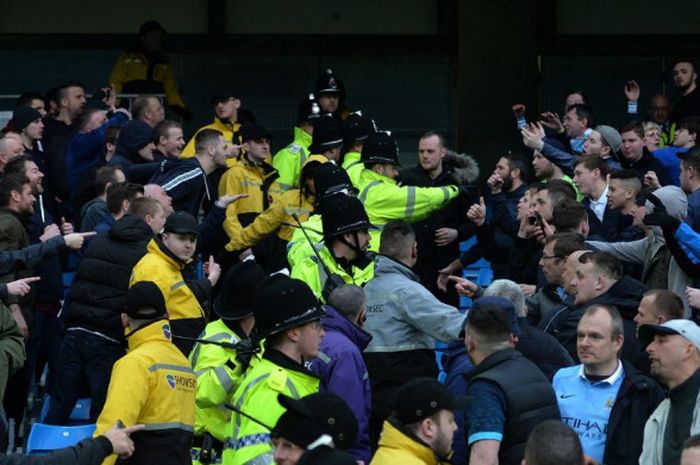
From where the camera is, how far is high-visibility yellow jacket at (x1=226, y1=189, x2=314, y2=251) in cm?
1433

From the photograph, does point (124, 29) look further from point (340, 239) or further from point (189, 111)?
point (340, 239)

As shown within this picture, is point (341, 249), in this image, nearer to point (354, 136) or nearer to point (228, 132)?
point (354, 136)

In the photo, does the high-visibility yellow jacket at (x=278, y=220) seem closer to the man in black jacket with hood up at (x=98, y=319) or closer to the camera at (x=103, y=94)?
the man in black jacket with hood up at (x=98, y=319)

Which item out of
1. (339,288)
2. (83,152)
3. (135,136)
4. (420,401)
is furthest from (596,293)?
(83,152)

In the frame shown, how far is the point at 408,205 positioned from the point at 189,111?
18.9 feet

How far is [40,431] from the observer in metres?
10.7

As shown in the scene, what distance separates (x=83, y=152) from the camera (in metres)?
15.5

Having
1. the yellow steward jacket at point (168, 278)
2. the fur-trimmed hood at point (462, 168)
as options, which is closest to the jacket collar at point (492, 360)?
the yellow steward jacket at point (168, 278)

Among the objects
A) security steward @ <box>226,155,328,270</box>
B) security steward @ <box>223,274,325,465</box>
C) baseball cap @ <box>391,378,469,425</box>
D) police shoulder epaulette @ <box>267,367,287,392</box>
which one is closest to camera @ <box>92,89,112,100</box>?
security steward @ <box>226,155,328,270</box>

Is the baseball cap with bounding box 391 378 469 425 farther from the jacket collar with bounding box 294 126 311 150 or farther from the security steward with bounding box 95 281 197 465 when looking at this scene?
the jacket collar with bounding box 294 126 311 150

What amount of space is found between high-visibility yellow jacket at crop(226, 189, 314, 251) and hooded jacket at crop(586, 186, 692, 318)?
301 centimetres

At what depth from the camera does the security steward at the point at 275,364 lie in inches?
328

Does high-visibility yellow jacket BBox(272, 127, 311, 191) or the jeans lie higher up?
high-visibility yellow jacket BBox(272, 127, 311, 191)

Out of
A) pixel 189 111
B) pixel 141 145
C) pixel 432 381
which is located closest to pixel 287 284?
pixel 432 381
